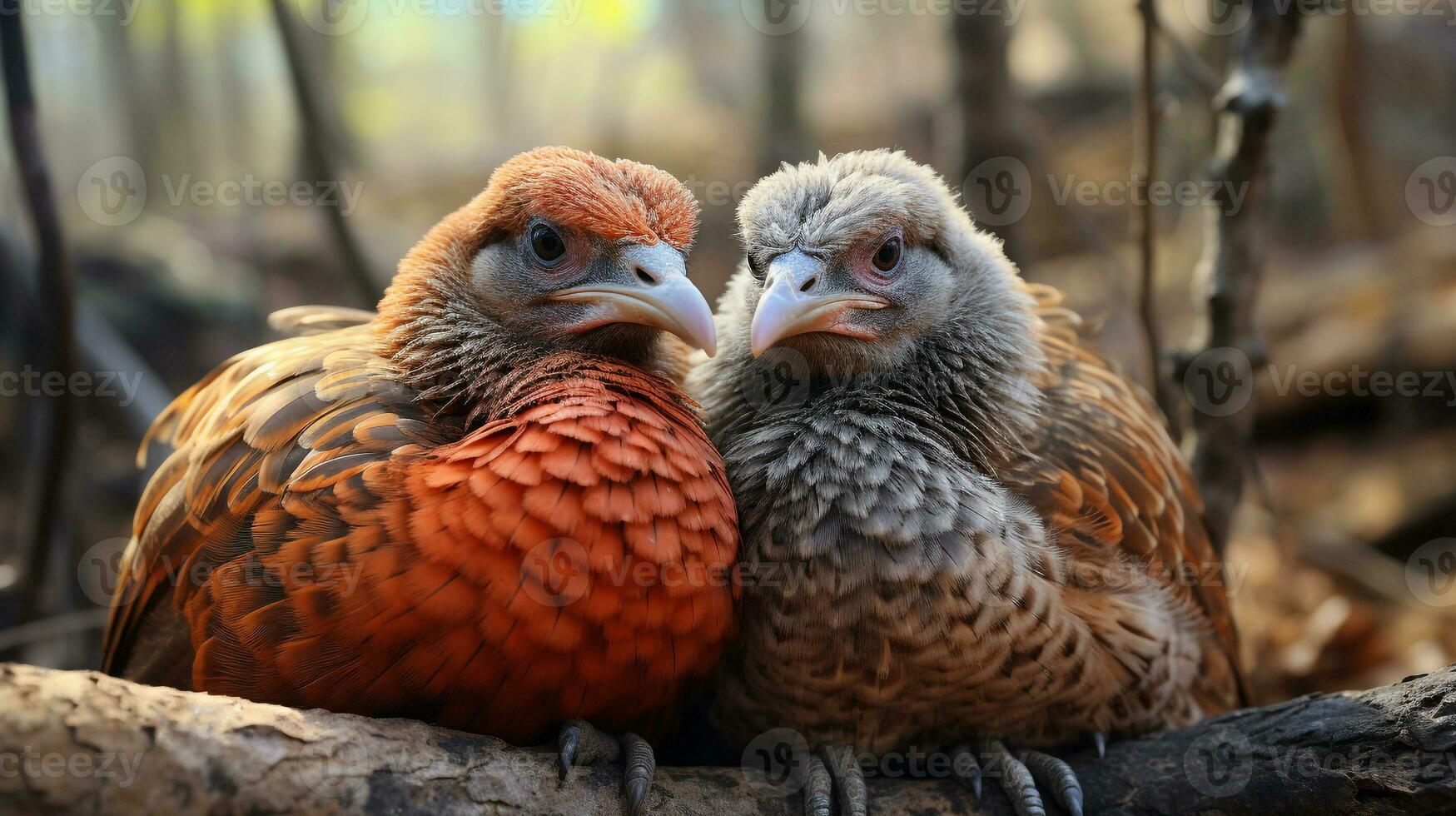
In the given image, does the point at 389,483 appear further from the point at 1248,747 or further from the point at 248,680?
the point at 1248,747

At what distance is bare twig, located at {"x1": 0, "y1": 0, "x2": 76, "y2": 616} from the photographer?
359 centimetres

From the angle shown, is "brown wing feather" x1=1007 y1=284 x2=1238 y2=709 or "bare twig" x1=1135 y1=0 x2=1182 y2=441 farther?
"bare twig" x1=1135 y1=0 x2=1182 y2=441

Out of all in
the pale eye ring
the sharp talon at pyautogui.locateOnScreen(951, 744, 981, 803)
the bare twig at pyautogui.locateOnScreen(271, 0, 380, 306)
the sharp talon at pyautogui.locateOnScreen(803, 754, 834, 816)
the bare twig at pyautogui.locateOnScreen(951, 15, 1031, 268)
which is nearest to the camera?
the sharp talon at pyautogui.locateOnScreen(803, 754, 834, 816)

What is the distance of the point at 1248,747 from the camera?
269cm

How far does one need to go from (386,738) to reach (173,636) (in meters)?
0.94

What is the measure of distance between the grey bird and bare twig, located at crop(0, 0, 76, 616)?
2.63 metres

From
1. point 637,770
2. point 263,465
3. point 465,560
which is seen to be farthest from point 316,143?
point 637,770

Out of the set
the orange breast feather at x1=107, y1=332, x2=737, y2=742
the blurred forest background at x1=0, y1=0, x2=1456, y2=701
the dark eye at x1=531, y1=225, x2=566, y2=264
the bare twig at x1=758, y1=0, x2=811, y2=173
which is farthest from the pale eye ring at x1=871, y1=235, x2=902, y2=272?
the bare twig at x1=758, y1=0, x2=811, y2=173

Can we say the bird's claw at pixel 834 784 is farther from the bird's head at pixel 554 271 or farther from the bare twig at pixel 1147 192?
the bare twig at pixel 1147 192

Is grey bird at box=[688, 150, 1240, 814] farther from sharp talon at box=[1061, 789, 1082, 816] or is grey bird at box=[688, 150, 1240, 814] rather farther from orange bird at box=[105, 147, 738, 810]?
orange bird at box=[105, 147, 738, 810]

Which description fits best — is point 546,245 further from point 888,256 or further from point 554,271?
point 888,256

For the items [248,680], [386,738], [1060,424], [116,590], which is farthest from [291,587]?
[1060,424]

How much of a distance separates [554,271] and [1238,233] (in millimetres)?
2653

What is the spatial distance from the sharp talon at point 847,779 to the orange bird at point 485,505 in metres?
0.43
